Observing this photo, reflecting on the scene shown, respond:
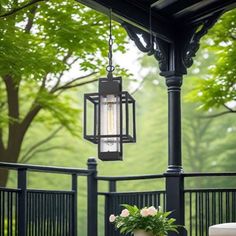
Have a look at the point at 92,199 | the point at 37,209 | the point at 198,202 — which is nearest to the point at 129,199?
the point at 92,199

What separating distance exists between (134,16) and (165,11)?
707mm

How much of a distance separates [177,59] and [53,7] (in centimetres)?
296

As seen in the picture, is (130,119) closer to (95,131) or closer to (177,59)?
(95,131)

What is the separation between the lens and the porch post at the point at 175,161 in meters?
6.36

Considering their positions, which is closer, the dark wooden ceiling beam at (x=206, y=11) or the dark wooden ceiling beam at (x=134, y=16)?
the dark wooden ceiling beam at (x=134, y=16)

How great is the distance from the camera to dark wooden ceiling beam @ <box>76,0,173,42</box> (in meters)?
5.16

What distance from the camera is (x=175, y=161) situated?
6.44m

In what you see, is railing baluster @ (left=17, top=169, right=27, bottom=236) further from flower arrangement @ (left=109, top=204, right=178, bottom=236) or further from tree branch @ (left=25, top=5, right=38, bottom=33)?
tree branch @ (left=25, top=5, right=38, bottom=33)

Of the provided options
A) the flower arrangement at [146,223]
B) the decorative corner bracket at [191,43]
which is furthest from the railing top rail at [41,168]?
the decorative corner bracket at [191,43]

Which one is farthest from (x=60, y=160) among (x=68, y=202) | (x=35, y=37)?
(x=68, y=202)

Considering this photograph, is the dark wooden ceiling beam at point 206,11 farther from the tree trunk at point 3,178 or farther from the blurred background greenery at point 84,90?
the tree trunk at point 3,178

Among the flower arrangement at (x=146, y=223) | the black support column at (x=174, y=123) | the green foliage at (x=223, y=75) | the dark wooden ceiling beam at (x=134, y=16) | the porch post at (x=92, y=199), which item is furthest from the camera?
the green foliage at (x=223, y=75)

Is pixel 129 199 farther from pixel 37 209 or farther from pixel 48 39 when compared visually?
pixel 48 39

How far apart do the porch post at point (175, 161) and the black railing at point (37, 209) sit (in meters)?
1.02
